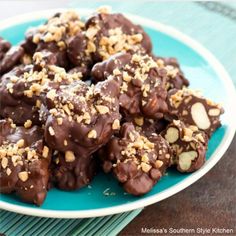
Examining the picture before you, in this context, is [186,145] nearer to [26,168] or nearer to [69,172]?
[69,172]

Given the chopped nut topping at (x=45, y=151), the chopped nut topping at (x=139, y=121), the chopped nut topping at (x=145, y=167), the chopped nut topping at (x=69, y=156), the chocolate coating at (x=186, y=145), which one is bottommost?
the chocolate coating at (x=186, y=145)

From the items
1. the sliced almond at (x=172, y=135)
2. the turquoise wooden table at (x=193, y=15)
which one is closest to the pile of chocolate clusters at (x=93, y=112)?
the sliced almond at (x=172, y=135)

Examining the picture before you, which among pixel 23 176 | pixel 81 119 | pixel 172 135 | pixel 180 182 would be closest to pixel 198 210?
pixel 180 182

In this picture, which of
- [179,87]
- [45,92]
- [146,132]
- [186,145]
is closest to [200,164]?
[186,145]


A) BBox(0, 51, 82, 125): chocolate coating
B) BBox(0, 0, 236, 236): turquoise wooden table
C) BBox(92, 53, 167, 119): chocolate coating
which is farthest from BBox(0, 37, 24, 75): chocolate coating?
BBox(0, 0, 236, 236): turquoise wooden table

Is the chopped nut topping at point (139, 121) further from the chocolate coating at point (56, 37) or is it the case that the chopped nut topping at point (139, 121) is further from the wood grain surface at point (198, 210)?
the chocolate coating at point (56, 37)

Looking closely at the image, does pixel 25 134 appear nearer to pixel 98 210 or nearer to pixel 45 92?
pixel 45 92

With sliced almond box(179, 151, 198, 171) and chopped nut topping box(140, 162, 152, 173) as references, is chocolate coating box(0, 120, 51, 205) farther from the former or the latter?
sliced almond box(179, 151, 198, 171)
